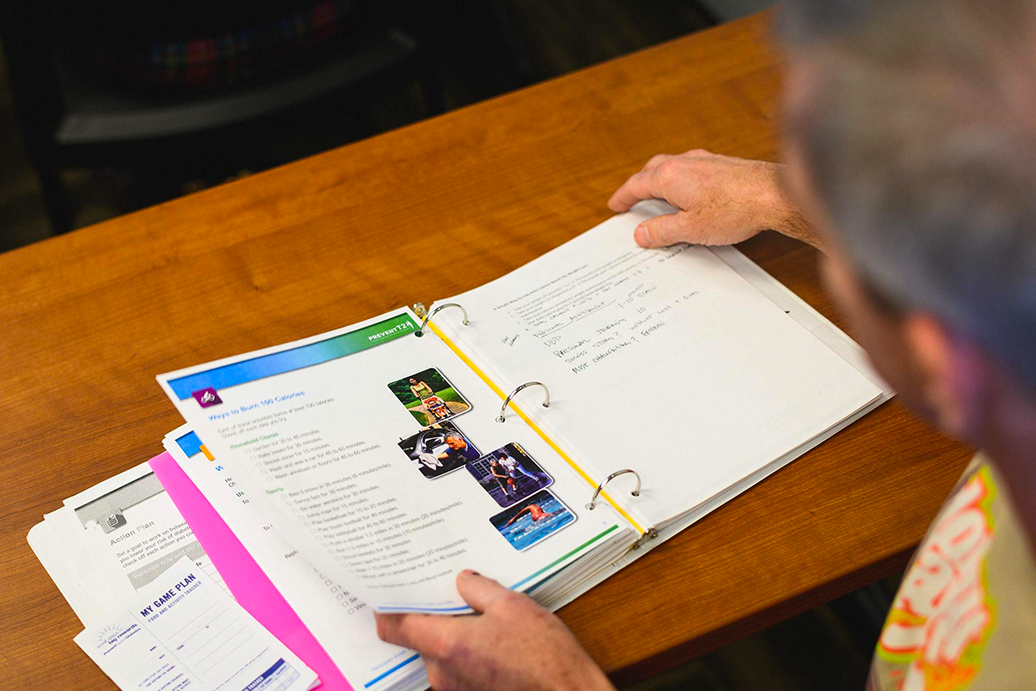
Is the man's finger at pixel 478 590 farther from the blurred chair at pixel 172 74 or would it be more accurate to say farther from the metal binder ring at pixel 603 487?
the blurred chair at pixel 172 74

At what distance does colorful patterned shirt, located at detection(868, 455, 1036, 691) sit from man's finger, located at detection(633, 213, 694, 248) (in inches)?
15.6

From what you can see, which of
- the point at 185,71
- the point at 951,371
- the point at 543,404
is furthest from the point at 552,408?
the point at 185,71

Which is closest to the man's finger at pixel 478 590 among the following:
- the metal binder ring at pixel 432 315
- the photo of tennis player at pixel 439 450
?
the photo of tennis player at pixel 439 450

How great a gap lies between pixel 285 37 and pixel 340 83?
0.37 feet

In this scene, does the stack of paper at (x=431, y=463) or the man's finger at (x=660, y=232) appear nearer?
the stack of paper at (x=431, y=463)

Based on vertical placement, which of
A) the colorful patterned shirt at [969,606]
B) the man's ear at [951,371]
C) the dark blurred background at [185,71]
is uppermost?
the dark blurred background at [185,71]

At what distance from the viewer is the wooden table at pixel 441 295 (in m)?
0.77

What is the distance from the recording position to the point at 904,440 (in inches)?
34.0

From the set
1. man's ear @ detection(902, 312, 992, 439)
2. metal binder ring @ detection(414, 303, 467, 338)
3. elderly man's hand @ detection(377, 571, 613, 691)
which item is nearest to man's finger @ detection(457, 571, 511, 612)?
elderly man's hand @ detection(377, 571, 613, 691)

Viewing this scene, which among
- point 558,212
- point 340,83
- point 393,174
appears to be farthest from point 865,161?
point 340,83

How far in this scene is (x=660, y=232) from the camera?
1000 mm

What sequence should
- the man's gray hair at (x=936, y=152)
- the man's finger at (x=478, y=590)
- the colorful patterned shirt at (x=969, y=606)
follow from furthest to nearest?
1. the man's finger at (x=478, y=590)
2. the colorful patterned shirt at (x=969, y=606)
3. the man's gray hair at (x=936, y=152)

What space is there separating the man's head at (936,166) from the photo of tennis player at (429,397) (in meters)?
0.51

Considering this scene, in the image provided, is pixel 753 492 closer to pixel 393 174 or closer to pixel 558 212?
pixel 558 212
